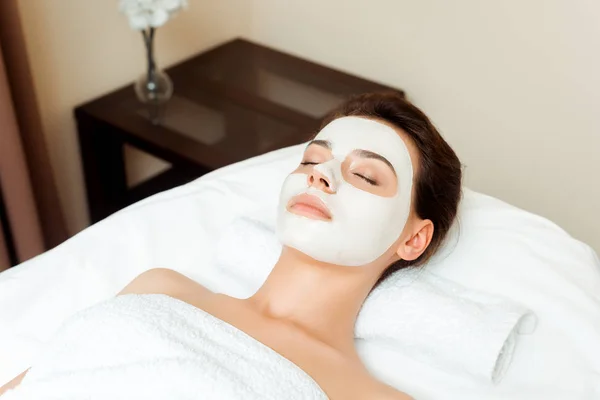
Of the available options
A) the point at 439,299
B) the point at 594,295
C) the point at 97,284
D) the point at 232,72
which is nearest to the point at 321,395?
the point at 439,299

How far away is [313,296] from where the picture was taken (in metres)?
1.10

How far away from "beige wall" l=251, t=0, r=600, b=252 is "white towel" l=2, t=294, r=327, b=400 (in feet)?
3.63

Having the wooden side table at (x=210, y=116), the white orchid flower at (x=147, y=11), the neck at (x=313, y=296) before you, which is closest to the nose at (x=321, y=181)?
the neck at (x=313, y=296)

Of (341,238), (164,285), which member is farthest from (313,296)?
(164,285)

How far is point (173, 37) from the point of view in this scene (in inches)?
80.5

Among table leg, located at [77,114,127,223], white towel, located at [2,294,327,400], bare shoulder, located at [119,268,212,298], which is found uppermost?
white towel, located at [2,294,327,400]

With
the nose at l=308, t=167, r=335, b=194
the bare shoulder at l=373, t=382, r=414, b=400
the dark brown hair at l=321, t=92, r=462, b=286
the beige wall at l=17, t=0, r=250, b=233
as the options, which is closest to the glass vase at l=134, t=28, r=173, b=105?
the beige wall at l=17, t=0, r=250, b=233

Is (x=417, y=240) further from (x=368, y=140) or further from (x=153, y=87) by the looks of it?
(x=153, y=87)

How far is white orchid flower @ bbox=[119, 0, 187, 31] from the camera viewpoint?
1.65m

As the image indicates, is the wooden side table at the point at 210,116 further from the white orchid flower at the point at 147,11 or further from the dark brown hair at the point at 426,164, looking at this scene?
the dark brown hair at the point at 426,164

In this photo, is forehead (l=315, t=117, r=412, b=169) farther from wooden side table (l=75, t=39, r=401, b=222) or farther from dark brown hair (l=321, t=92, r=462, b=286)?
wooden side table (l=75, t=39, r=401, b=222)

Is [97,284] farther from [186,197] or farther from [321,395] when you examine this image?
[321,395]

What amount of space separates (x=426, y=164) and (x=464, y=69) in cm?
78

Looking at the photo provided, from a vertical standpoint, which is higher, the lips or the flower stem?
the lips
